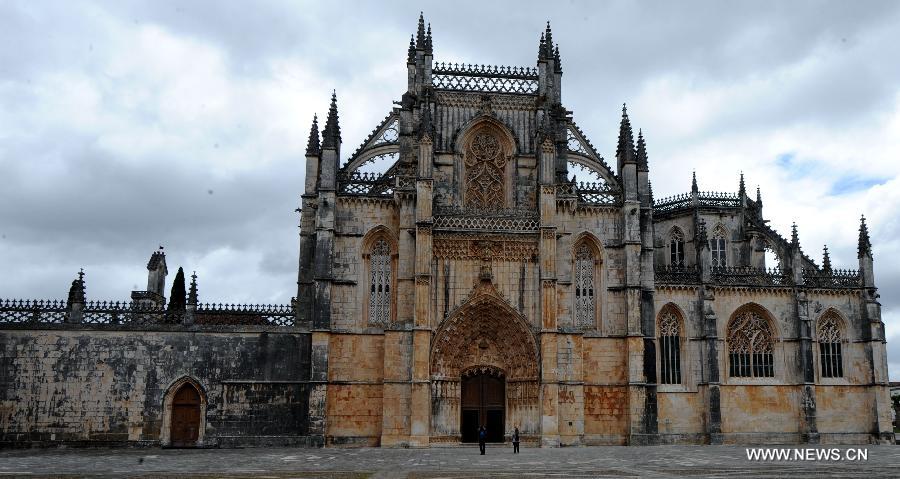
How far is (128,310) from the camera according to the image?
3612 cm

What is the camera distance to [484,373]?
38.6 meters

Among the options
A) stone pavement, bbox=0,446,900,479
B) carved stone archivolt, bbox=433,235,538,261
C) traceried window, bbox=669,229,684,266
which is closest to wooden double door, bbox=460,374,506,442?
stone pavement, bbox=0,446,900,479

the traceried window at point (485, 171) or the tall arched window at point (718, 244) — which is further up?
the traceried window at point (485, 171)

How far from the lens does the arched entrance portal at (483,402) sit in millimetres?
38125

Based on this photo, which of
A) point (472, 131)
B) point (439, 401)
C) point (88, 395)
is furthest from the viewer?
point (472, 131)

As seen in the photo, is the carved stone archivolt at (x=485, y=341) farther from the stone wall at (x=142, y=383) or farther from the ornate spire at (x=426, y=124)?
the ornate spire at (x=426, y=124)

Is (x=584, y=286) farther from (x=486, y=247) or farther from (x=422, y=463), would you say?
(x=422, y=463)

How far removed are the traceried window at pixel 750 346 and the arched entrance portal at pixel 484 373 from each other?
12578mm

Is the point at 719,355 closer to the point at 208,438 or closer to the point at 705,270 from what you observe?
the point at 705,270

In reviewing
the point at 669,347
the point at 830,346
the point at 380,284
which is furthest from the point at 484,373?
the point at 830,346

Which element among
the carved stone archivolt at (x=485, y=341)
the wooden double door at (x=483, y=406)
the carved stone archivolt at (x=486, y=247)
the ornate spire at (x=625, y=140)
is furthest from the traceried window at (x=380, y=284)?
the ornate spire at (x=625, y=140)

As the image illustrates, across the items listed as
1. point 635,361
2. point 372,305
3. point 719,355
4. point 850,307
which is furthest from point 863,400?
point 372,305

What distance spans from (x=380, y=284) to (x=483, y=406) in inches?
307

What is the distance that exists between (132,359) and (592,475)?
75.2 feet
